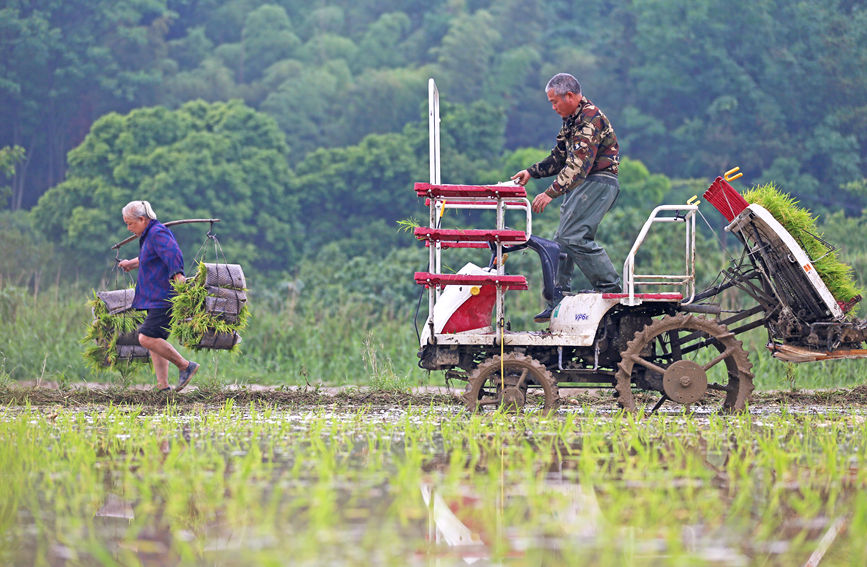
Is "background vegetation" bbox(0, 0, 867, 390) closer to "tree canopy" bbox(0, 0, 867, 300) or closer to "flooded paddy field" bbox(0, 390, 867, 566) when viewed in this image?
"tree canopy" bbox(0, 0, 867, 300)

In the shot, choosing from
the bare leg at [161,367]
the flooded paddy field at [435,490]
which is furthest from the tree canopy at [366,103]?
the flooded paddy field at [435,490]

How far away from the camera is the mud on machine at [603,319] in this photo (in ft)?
29.3

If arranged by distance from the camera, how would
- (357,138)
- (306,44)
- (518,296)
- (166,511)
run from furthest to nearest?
(306,44)
(357,138)
(518,296)
(166,511)

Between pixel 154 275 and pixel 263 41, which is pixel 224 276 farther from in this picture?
pixel 263 41

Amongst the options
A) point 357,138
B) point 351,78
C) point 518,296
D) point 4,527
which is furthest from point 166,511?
point 351,78

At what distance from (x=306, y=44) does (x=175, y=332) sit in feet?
162

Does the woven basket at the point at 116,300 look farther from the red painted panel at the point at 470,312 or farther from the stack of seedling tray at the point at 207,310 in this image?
the red painted panel at the point at 470,312

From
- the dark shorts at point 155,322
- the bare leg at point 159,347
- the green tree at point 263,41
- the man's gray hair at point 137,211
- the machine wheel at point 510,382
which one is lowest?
the machine wheel at point 510,382

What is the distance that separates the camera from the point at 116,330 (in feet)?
36.1

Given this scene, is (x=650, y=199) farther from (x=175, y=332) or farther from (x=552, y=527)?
(x=552, y=527)

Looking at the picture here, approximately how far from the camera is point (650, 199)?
40.8 m

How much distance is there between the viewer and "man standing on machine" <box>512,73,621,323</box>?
30.2 feet

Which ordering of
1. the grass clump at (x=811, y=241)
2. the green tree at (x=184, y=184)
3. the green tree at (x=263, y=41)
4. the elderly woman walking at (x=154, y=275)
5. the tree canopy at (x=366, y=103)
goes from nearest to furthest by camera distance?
1. the grass clump at (x=811, y=241)
2. the elderly woman walking at (x=154, y=275)
3. the green tree at (x=184, y=184)
4. the tree canopy at (x=366, y=103)
5. the green tree at (x=263, y=41)

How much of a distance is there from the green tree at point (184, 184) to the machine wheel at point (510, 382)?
3130 cm
